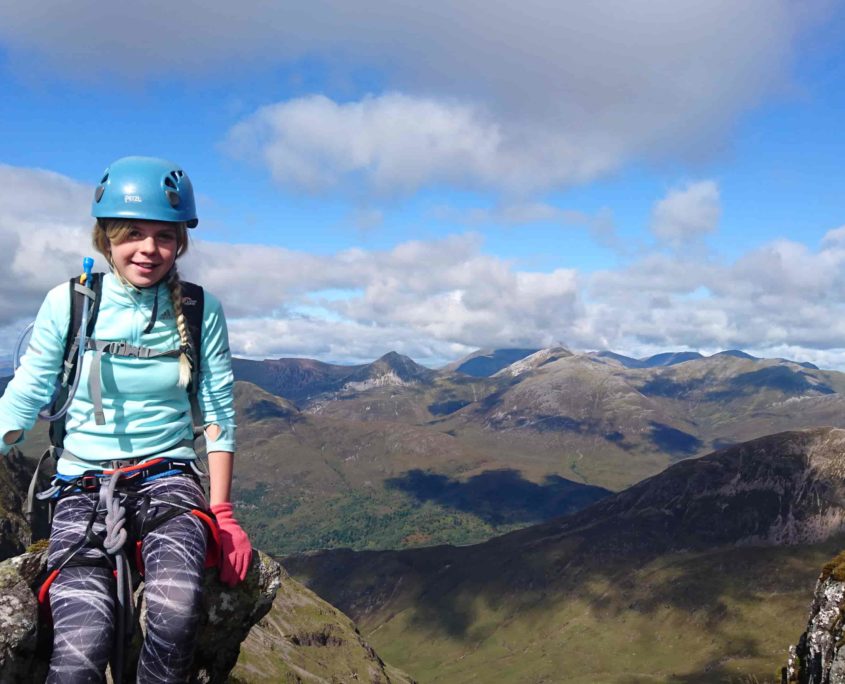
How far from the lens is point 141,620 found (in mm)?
10789

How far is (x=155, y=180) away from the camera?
1026cm

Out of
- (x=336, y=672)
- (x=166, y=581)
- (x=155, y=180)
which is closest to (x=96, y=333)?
(x=155, y=180)

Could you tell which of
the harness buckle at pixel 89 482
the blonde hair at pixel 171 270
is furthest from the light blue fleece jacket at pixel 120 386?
the harness buckle at pixel 89 482

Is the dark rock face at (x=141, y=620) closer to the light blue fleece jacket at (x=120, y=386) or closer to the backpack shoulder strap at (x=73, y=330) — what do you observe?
the light blue fleece jacket at (x=120, y=386)

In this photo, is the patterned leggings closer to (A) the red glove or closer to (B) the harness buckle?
(B) the harness buckle

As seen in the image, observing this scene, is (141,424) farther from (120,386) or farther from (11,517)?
(11,517)

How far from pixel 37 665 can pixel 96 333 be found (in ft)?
17.1

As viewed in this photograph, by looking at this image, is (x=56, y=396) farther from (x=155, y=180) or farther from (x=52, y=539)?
(x=155, y=180)

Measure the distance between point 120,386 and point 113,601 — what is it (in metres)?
3.29

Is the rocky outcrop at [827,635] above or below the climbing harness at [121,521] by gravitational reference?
below

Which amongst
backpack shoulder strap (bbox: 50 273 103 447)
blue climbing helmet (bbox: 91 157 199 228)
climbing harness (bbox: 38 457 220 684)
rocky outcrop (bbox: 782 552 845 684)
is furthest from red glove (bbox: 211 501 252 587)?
rocky outcrop (bbox: 782 552 845 684)

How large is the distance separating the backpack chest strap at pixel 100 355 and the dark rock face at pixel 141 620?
108 inches

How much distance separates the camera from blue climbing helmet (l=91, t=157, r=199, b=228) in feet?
32.8

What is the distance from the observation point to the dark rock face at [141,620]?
28.9ft
